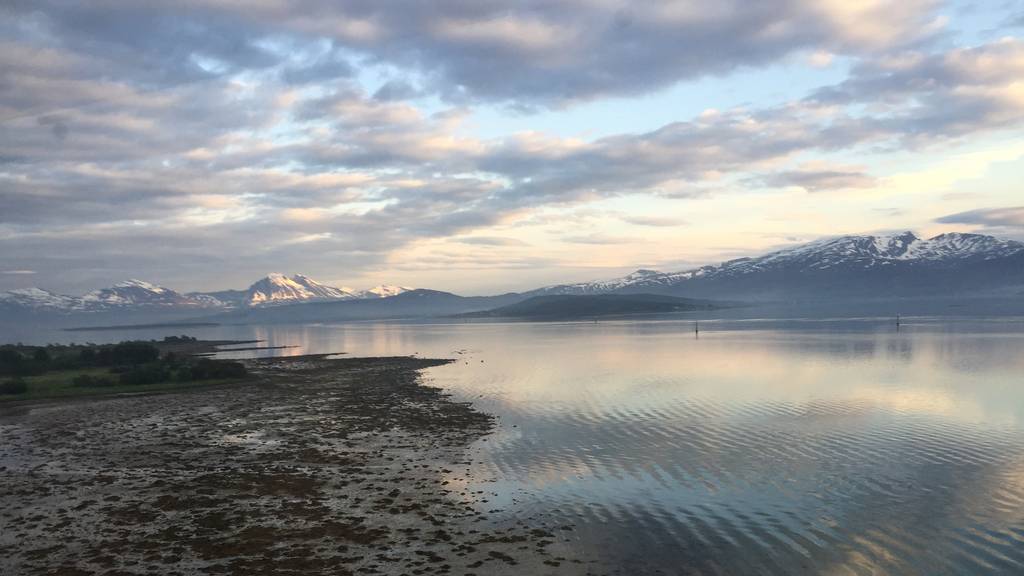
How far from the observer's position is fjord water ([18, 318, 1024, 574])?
21312mm

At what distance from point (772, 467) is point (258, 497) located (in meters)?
24.0

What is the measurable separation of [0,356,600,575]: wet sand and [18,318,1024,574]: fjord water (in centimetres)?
253

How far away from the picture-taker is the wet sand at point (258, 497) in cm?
2081

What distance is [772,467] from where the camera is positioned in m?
31.6

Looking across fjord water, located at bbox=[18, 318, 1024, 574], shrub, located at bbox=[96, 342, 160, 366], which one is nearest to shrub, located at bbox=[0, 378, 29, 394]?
shrub, located at bbox=[96, 342, 160, 366]

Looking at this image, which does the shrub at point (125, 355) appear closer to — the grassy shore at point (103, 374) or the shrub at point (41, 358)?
the grassy shore at point (103, 374)

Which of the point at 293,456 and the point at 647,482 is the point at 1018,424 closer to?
the point at 647,482

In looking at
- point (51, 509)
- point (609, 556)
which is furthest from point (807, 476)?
point (51, 509)

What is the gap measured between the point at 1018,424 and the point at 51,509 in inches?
2072

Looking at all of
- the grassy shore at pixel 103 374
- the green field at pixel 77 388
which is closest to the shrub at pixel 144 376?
the grassy shore at pixel 103 374

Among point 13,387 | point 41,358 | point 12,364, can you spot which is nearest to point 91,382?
point 13,387

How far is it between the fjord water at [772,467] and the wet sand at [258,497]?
2.53m

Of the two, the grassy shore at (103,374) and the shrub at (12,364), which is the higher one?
the shrub at (12,364)

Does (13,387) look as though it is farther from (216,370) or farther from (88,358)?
(88,358)
